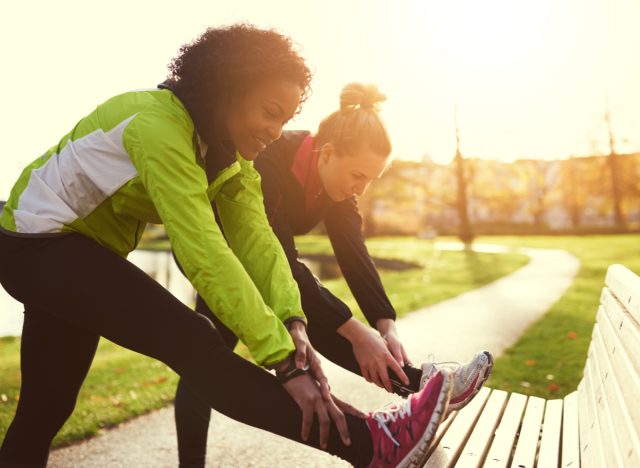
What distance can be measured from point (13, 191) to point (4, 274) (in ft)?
0.82

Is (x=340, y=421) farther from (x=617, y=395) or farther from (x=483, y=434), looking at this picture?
(x=483, y=434)

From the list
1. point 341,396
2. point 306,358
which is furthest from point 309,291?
point 341,396

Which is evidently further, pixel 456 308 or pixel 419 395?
pixel 456 308

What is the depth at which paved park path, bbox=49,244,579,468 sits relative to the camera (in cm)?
298

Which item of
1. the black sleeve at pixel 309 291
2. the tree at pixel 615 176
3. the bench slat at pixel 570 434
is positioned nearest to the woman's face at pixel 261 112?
the black sleeve at pixel 309 291

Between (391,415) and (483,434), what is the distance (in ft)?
2.58

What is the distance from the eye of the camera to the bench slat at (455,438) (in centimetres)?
192

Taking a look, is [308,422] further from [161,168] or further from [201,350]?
[161,168]

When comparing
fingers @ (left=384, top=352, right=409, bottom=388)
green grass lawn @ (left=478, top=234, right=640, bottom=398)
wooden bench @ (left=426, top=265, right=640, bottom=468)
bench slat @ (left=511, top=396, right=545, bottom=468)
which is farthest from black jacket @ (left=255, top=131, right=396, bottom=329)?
green grass lawn @ (left=478, top=234, right=640, bottom=398)

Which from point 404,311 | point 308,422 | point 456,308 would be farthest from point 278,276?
point 456,308

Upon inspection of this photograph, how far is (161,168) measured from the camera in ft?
4.80

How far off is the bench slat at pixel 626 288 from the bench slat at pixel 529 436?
2.04 feet

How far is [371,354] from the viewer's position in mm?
2076

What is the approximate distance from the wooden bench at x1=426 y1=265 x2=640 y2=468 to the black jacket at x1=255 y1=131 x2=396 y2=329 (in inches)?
23.4
